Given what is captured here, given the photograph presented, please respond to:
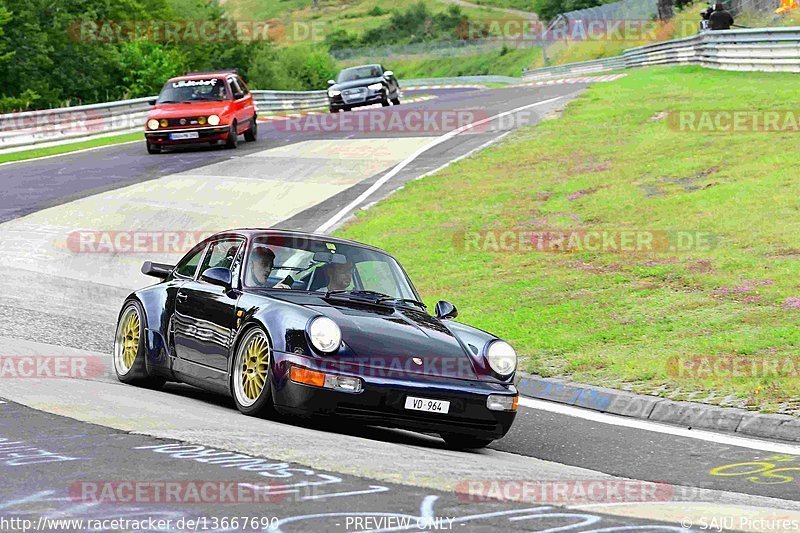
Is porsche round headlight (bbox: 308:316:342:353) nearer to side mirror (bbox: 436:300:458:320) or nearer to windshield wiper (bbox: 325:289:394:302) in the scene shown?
windshield wiper (bbox: 325:289:394:302)

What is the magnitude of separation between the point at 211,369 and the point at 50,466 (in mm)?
2897

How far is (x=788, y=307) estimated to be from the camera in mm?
11945

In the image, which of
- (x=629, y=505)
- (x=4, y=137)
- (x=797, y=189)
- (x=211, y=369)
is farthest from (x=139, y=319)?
(x=4, y=137)

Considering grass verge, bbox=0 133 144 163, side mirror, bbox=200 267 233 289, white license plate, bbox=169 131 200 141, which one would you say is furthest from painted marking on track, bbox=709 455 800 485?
grass verge, bbox=0 133 144 163

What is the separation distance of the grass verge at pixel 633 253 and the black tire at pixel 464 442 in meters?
2.17

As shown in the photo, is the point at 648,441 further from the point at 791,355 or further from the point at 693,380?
the point at 791,355

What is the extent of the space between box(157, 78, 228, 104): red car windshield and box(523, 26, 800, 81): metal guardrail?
14573 mm

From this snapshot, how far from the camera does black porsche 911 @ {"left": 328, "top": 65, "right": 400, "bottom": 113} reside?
43438 millimetres

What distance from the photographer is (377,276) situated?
30.6 feet

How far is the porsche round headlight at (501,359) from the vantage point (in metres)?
8.36

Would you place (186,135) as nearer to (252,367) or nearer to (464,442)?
(252,367)

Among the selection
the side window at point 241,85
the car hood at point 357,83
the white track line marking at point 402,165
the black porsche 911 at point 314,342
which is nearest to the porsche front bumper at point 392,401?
the black porsche 911 at point 314,342

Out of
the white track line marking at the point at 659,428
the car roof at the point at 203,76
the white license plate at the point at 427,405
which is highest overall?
the car roof at the point at 203,76

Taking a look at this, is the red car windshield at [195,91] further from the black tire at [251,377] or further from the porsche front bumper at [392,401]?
the porsche front bumper at [392,401]
